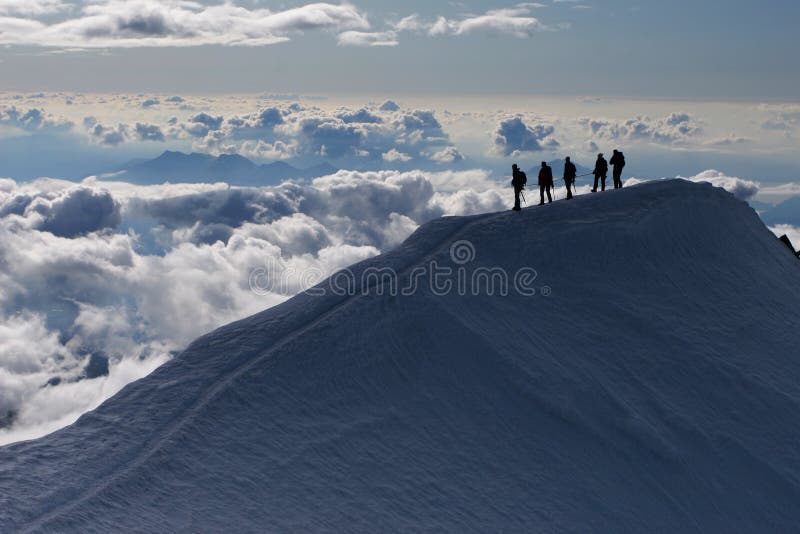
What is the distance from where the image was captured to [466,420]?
17.8 meters

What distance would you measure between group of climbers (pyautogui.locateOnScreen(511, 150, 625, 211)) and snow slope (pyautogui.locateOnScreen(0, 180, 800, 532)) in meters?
4.10

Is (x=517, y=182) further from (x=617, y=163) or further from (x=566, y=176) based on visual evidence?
(x=617, y=163)

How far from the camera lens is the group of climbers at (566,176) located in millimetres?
30016

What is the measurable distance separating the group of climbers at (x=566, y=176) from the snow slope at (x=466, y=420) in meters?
4.10

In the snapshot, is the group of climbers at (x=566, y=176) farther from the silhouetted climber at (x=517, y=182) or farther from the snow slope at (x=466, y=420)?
the snow slope at (x=466, y=420)

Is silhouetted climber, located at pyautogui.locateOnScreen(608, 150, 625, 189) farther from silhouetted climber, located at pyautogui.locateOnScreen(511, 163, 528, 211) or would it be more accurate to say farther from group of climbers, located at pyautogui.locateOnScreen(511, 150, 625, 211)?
silhouetted climber, located at pyautogui.locateOnScreen(511, 163, 528, 211)

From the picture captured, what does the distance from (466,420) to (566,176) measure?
18.1 meters

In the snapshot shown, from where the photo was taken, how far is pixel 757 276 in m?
29.3

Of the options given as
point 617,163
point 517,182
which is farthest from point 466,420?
point 617,163

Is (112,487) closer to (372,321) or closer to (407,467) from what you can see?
(407,467)

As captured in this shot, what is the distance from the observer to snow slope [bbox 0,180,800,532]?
14594 mm

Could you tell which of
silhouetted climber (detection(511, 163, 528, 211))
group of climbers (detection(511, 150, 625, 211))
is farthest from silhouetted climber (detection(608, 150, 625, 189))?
silhouetted climber (detection(511, 163, 528, 211))

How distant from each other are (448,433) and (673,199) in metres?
22.4

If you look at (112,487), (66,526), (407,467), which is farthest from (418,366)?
(66,526)
